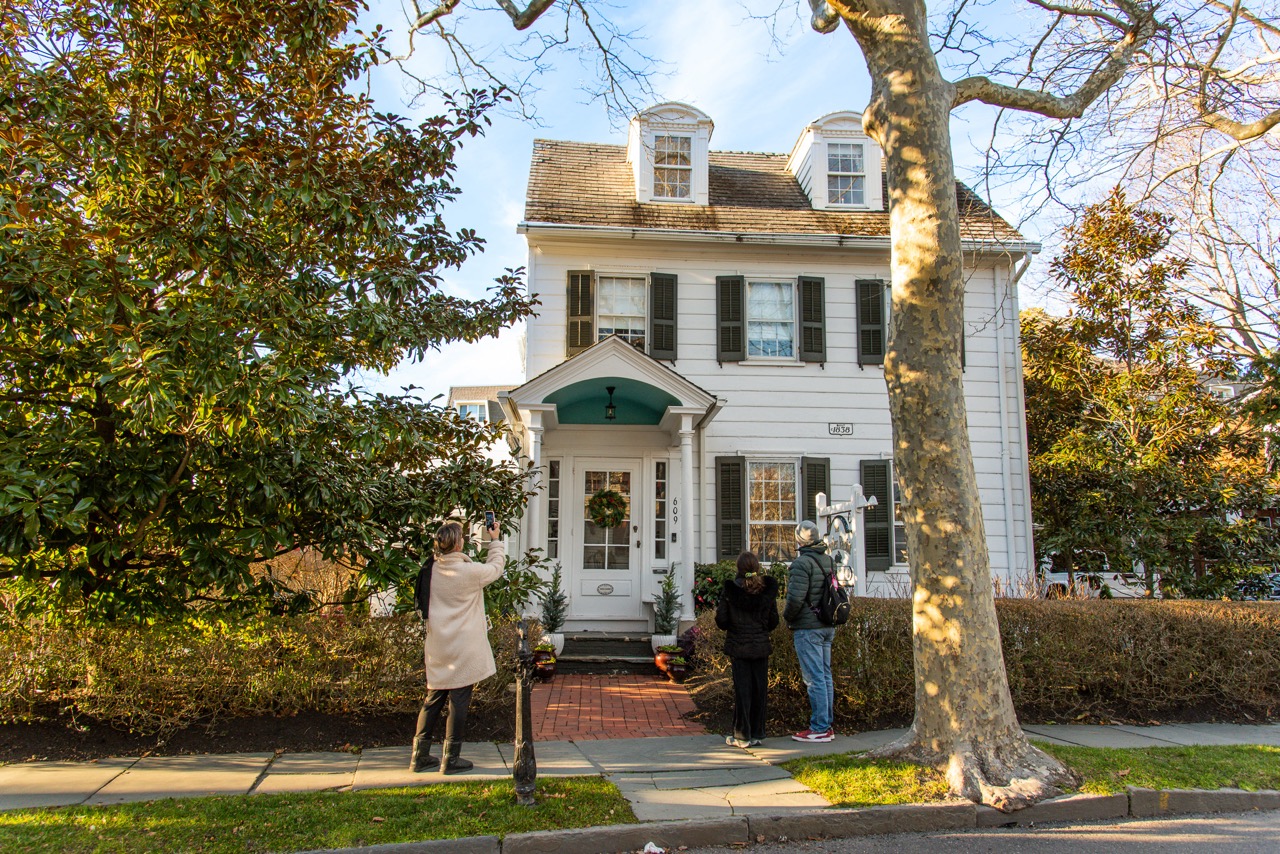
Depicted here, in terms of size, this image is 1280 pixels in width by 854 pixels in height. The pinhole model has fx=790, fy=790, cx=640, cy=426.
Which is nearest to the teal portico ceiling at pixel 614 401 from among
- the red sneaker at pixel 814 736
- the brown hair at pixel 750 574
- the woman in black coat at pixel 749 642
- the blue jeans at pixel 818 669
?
the brown hair at pixel 750 574

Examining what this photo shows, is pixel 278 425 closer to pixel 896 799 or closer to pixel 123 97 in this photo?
pixel 123 97

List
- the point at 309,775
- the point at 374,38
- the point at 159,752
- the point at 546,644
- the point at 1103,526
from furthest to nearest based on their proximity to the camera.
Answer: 1. the point at 1103,526
2. the point at 546,644
3. the point at 374,38
4. the point at 159,752
5. the point at 309,775

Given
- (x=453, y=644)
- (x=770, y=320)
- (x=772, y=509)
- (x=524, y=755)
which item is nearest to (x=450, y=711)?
(x=453, y=644)

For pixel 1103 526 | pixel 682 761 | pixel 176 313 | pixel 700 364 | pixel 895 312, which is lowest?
pixel 682 761

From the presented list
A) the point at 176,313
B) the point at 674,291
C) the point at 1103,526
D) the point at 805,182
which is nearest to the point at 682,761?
the point at 176,313

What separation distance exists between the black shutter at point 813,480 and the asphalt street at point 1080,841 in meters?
7.16

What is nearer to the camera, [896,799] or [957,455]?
[896,799]

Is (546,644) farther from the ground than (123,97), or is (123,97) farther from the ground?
(123,97)

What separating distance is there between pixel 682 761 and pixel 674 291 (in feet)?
26.4

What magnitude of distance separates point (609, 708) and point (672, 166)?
30.3 feet

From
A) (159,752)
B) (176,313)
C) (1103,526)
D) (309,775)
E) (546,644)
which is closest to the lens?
(176,313)

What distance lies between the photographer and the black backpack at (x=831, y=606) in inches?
263

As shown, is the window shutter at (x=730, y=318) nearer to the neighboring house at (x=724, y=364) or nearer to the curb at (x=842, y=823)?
the neighboring house at (x=724, y=364)

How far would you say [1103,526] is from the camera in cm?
1241
